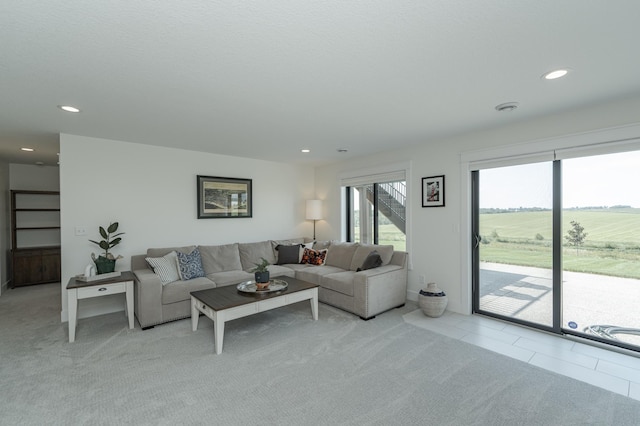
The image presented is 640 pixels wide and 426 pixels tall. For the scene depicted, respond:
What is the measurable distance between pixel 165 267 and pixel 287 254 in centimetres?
199

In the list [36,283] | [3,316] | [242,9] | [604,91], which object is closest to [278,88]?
[242,9]

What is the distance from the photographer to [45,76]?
216 centimetres

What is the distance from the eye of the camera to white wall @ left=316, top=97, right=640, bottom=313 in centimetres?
298

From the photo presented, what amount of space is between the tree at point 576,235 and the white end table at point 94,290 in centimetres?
504

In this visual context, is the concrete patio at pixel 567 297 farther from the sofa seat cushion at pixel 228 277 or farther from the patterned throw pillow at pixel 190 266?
the patterned throw pillow at pixel 190 266

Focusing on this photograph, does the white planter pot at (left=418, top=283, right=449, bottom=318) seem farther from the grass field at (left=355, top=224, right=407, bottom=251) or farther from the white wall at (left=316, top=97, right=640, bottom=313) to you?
the grass field at (left=355, top=224, right=407, bottom=251)

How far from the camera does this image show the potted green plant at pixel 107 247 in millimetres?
3588

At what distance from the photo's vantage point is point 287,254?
16.9ft

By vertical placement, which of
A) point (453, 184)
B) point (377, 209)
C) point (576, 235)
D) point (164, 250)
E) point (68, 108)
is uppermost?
point (68, 108)

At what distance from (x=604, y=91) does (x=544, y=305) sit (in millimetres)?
2283

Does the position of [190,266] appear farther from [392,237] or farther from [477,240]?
[477,240]

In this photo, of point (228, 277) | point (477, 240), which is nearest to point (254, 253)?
point (228, 277)

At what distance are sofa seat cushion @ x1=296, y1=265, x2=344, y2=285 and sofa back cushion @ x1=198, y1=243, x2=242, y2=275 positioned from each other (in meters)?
1.03

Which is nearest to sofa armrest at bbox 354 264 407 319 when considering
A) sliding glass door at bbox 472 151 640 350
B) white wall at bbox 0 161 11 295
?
sliding glass door at bbox 472 151 640 350
